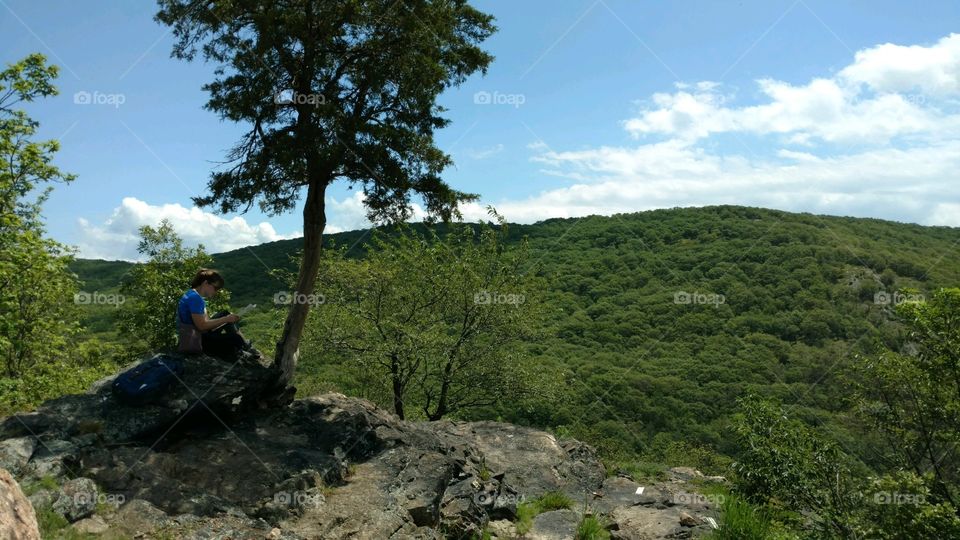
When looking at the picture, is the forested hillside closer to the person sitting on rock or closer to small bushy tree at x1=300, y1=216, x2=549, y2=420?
small bushy tree at x1=300, y1=216, x2=549, y2=420

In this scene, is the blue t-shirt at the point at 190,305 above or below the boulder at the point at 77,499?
above

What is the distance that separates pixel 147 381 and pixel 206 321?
4.26 ft

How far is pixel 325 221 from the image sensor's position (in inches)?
521

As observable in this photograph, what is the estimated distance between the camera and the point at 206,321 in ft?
34.1

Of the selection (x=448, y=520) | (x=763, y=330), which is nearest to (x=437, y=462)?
(x=448, y=520)

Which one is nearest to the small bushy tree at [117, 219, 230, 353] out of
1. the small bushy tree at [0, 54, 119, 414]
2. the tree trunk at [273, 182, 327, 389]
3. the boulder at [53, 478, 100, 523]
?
the small bushy tree at [0, 54, 119, 414]

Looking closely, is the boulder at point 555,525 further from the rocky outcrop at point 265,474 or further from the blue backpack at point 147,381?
the blue backpack at point 147,381

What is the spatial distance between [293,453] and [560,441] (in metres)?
9.33

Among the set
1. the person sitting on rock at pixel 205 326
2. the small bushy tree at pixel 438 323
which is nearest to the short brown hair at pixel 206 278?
the person sitting on rock at pixel 205 326

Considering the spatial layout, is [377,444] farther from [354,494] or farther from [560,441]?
[560,441]

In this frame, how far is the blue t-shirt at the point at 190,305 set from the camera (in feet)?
33.2

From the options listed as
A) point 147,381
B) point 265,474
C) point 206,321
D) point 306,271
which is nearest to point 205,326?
point 206,321

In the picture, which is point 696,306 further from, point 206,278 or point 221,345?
point 206,278

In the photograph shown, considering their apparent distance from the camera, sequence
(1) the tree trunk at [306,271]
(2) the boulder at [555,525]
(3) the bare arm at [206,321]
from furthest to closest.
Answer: (1) the tree trunk at [306,271] < (2) the boulder at [555,525] < (3) the bare arm at [206,321]
